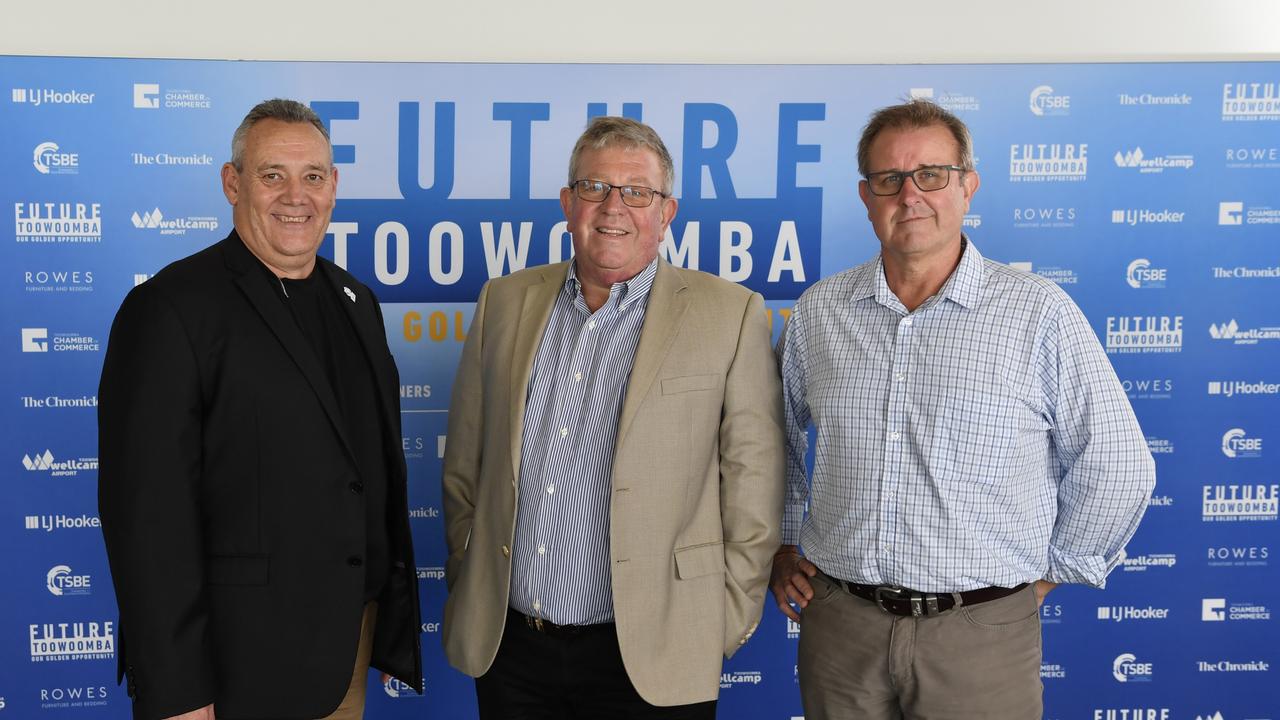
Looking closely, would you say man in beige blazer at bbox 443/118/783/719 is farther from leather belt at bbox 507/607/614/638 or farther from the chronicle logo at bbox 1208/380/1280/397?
the chronicle logo at bbox 1208/380/1280/397

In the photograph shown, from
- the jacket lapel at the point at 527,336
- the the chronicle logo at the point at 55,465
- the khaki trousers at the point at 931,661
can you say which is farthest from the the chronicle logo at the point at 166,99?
the khaki trousers at the point at 931,661

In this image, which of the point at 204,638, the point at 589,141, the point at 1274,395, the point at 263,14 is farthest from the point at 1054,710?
the point at 263,14

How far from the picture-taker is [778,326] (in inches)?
126

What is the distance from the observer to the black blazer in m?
1.65

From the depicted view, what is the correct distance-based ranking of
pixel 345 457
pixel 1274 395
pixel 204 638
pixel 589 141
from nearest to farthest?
pixel 204 638
pixel 345 457
pixel 589 141
pixel 1274 395

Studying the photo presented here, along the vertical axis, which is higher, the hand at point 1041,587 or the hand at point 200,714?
the hand at point 1041,587

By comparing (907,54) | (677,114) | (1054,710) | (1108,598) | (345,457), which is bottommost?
(1054,710)

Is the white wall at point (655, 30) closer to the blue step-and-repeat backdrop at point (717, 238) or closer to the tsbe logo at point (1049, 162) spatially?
the blue step-and-repeat backdrop at point (717, 238)

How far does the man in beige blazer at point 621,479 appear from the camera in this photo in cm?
193

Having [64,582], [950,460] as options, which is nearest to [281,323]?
[950,460]

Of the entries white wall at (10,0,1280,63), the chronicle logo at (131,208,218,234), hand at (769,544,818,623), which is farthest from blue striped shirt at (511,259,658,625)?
the chronicle logo at (131,208,218,234)

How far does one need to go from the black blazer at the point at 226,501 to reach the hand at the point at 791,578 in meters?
0.97

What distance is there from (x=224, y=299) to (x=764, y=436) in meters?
1.15

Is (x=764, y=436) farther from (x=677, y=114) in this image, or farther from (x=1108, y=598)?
(x=1108, y=598)
